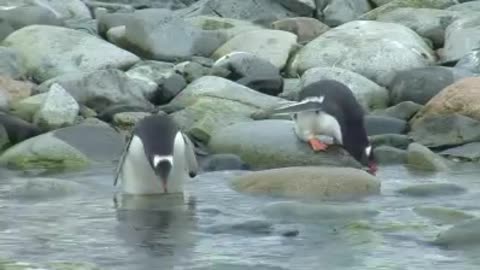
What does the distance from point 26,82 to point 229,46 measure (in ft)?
9.96

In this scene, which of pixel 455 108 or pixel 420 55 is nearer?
pixel 455 108

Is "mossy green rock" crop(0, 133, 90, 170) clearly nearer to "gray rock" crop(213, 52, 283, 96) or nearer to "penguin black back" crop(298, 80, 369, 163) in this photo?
"penguin black back" crop(298, 80, 369, 163)

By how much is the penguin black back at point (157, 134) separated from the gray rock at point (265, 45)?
6.14 metres

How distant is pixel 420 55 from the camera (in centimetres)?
1603

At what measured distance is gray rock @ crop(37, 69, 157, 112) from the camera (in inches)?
543

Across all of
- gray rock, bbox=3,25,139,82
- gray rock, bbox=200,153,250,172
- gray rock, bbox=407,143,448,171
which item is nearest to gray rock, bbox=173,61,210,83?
gray rock, bbox=3,25,139,82

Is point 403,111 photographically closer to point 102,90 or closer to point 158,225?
point 102,90

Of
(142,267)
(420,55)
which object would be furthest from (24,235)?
(420,55)

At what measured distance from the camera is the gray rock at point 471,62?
15.1m

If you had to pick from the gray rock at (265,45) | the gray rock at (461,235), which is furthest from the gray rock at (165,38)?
the gray rock at (461,235)

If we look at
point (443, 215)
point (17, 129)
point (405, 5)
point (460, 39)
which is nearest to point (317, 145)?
point (443, 215)

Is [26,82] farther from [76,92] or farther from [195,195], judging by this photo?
[195,195]

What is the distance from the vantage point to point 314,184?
995 centimetres

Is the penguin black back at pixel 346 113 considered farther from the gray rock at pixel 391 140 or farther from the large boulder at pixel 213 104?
the large boulder at pixel 213 104
